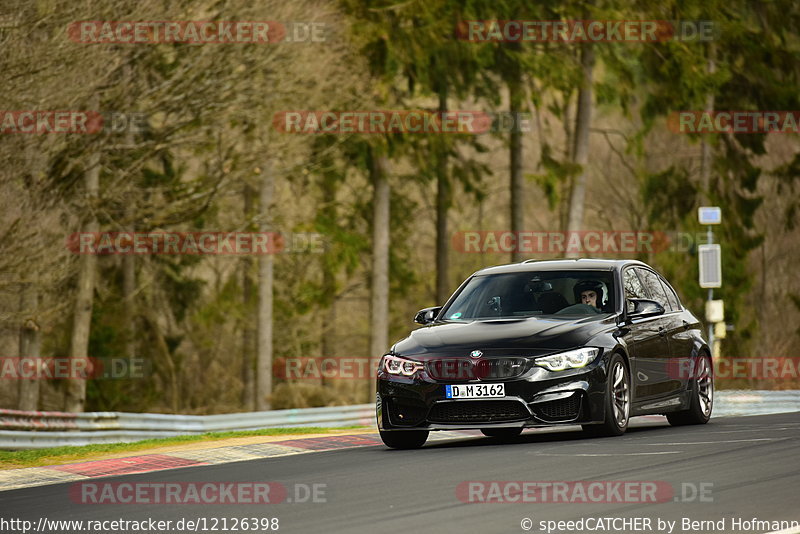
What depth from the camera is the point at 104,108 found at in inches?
1077

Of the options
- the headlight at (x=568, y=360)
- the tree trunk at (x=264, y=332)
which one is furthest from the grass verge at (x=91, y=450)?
the tree trunk at (x=264, y=332)

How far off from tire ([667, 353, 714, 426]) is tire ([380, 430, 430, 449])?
311cm

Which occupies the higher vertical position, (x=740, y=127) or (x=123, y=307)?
(x=740, y=127)

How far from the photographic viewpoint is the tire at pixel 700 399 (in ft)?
48.3

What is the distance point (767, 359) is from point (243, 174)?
25.3 meters

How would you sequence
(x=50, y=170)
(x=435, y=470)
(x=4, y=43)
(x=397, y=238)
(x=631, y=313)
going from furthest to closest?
(x=397, y=238)
(x=50, y=170)
(x=4, y=43)
(x=631, y=313)
(x=435, y=470)

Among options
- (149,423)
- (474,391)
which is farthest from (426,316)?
(149,423)

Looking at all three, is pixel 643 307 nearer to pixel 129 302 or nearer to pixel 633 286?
pixel 633 286

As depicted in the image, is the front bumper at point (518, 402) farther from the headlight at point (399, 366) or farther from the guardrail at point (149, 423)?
the guardrail at point (149, 423)

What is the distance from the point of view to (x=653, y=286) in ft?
48.5

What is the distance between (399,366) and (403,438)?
34.3 inches

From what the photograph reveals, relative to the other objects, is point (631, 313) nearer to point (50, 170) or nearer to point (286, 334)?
point (50, 170)

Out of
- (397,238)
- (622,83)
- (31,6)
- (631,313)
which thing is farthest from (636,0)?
(631,313)

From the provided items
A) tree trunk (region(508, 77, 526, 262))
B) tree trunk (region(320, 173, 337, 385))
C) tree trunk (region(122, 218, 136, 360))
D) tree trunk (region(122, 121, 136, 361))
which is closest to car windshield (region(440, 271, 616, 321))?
tree trunk (region(508, 77, 526, 262))
